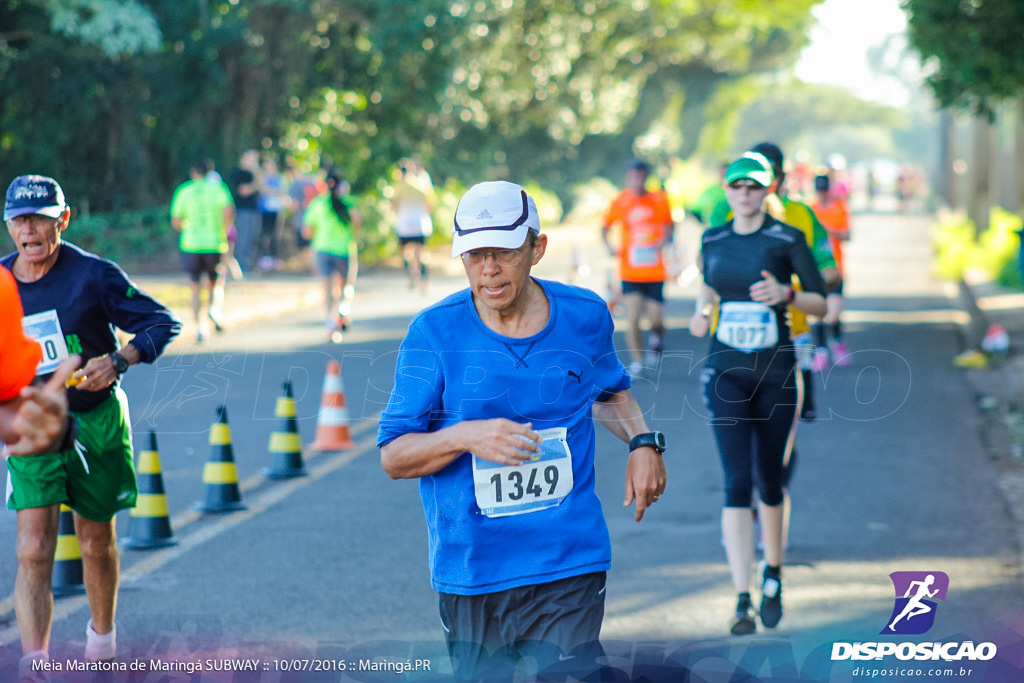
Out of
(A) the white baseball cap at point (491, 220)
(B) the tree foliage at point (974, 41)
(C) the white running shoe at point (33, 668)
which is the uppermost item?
(B) the tree foliage at point (974, 41)

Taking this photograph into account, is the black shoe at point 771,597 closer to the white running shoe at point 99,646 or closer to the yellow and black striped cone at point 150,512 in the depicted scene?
the white running shoe at point 99,646

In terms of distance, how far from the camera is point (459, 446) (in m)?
3.63

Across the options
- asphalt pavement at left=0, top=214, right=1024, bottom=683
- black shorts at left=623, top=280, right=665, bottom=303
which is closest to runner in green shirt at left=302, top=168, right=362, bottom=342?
asphalt pavement at left=0, top=214, right=1024, bottom=683

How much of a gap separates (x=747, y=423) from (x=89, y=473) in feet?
9.33

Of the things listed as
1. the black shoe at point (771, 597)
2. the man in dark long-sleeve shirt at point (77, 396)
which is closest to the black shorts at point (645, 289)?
the black shoe at point (771, 597)

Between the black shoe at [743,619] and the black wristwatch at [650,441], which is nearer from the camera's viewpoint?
the black wristwatch at [650,441]

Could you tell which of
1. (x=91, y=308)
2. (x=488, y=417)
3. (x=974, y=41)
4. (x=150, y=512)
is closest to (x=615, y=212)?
(x=974, y=41)

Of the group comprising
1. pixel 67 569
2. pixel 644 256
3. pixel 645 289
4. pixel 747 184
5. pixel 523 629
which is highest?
pixel 747 184

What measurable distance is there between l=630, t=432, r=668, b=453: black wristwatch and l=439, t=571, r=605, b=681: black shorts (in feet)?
1.35

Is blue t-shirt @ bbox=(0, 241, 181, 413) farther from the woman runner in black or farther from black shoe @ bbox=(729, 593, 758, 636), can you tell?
black shoe @ bbox=(729, 593, 758, 636)

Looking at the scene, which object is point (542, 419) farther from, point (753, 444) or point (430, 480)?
point (753, 444)

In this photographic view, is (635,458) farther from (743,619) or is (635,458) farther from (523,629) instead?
(743,619)

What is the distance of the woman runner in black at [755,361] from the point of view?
249 inches

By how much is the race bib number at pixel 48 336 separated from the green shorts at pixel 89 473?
229 millimetres
